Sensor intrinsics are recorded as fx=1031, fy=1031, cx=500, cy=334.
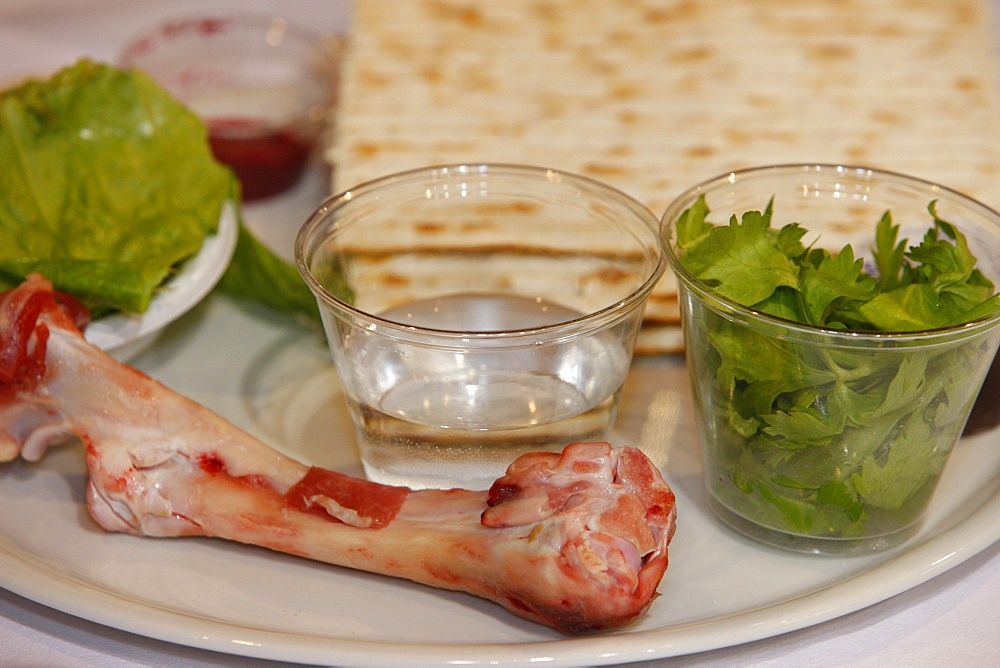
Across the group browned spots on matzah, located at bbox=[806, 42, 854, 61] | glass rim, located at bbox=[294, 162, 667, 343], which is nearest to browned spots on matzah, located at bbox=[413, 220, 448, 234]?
glass rim, located at bbox=[294, 162, 667, 343]

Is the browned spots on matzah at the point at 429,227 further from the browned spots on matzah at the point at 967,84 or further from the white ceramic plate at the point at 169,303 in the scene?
the browned spots on matzah at the point at 967,84

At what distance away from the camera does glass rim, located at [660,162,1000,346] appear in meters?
1.34

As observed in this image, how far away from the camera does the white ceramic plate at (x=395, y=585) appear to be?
4.36ft

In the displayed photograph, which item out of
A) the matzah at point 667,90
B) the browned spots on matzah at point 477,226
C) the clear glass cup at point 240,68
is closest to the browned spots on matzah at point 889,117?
the matzah at point 667,90

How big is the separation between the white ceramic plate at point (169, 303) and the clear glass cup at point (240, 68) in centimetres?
73

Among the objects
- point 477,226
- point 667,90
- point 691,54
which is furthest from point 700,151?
point 477,226

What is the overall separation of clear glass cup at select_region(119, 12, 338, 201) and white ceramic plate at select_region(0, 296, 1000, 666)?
1320mm

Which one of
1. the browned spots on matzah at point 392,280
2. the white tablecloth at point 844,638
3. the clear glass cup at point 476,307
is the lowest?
the white tablecloth at point 844,638

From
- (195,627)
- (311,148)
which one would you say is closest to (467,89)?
(311,148)

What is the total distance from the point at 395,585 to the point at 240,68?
2.08m

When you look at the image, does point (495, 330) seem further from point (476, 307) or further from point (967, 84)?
point (967, 84)

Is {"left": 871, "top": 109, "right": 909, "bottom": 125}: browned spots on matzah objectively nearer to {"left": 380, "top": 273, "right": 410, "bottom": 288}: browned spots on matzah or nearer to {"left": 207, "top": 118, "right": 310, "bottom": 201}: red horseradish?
{"left": 380, "top": 273, "right": 410, "bottom": 288}: browned spots on matzah

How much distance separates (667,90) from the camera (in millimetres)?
2447

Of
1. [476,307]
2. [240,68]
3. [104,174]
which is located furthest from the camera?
[240,68]
